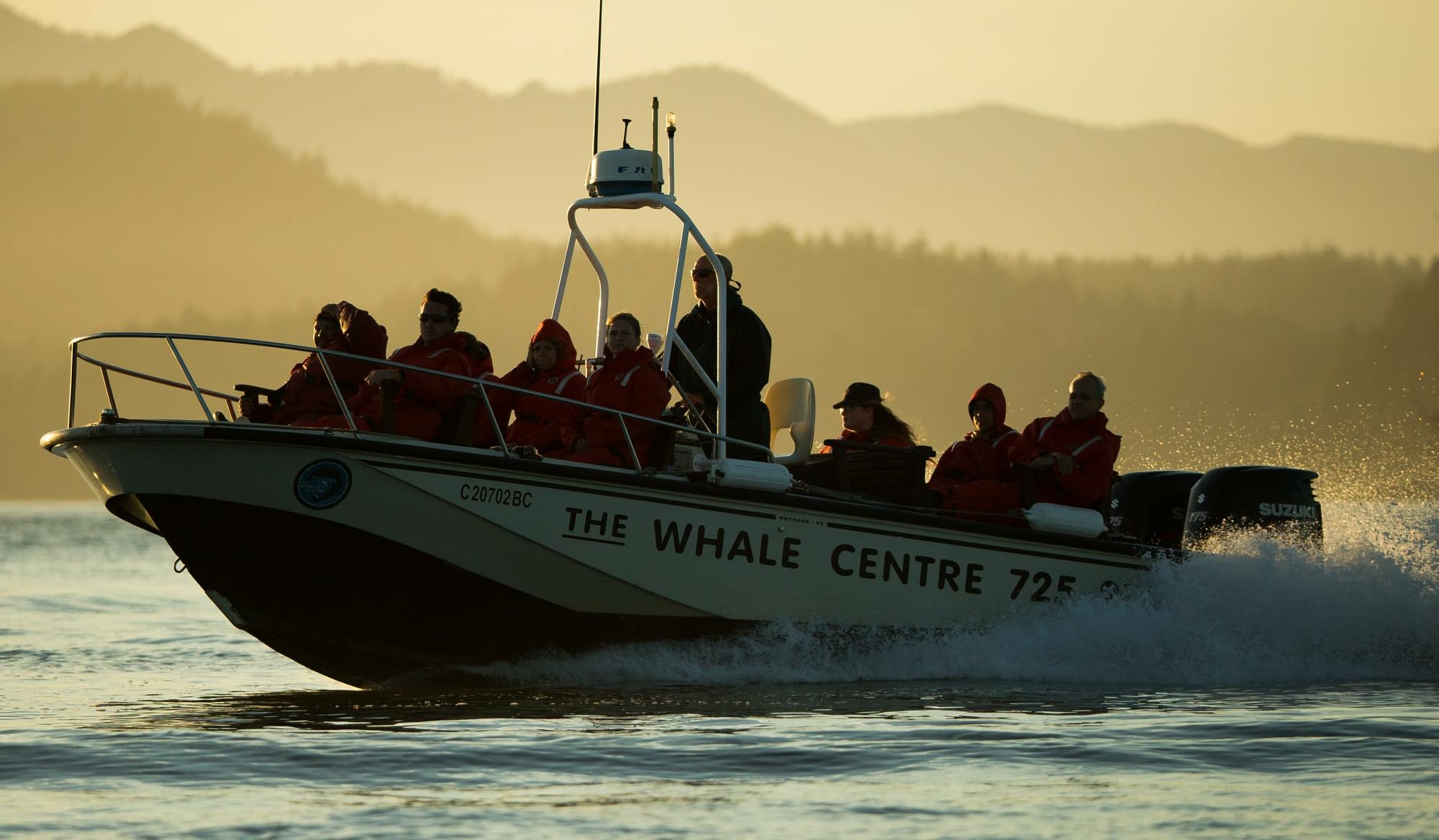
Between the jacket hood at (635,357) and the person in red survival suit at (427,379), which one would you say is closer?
the person in red survival suit at (427,379)

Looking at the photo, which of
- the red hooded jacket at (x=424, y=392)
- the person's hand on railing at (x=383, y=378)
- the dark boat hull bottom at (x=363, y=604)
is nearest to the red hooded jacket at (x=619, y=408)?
the red hooded jacket at (x=424, y=392)

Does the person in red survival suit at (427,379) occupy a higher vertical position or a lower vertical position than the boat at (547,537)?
higher

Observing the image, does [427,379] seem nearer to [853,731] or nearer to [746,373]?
[746,373]

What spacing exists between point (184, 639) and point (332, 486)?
711 cm

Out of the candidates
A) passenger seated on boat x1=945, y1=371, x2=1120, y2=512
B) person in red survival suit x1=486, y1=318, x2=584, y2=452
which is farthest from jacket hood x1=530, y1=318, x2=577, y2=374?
passenger seated on boat x1=945, y1=371, x2=1120, y2=512

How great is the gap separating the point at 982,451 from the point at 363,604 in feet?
12.5

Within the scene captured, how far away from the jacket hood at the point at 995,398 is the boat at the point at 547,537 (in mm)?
725

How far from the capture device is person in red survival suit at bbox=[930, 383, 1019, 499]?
9.64 meters

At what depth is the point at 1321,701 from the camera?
8.23 meters

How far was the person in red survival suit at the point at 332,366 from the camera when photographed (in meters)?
8.54

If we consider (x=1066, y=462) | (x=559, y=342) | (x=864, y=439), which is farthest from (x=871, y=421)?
(x=559, y=342)

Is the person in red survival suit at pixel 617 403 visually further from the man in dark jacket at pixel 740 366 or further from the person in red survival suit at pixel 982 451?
the person in red survival suit at pixel 982 451

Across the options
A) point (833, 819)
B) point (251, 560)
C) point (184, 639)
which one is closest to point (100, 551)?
point (184, 639)

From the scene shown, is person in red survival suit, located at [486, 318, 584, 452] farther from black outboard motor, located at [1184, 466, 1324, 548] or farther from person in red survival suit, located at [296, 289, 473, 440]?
black outboard motor, located at [1184, 466, 1324, 548]
